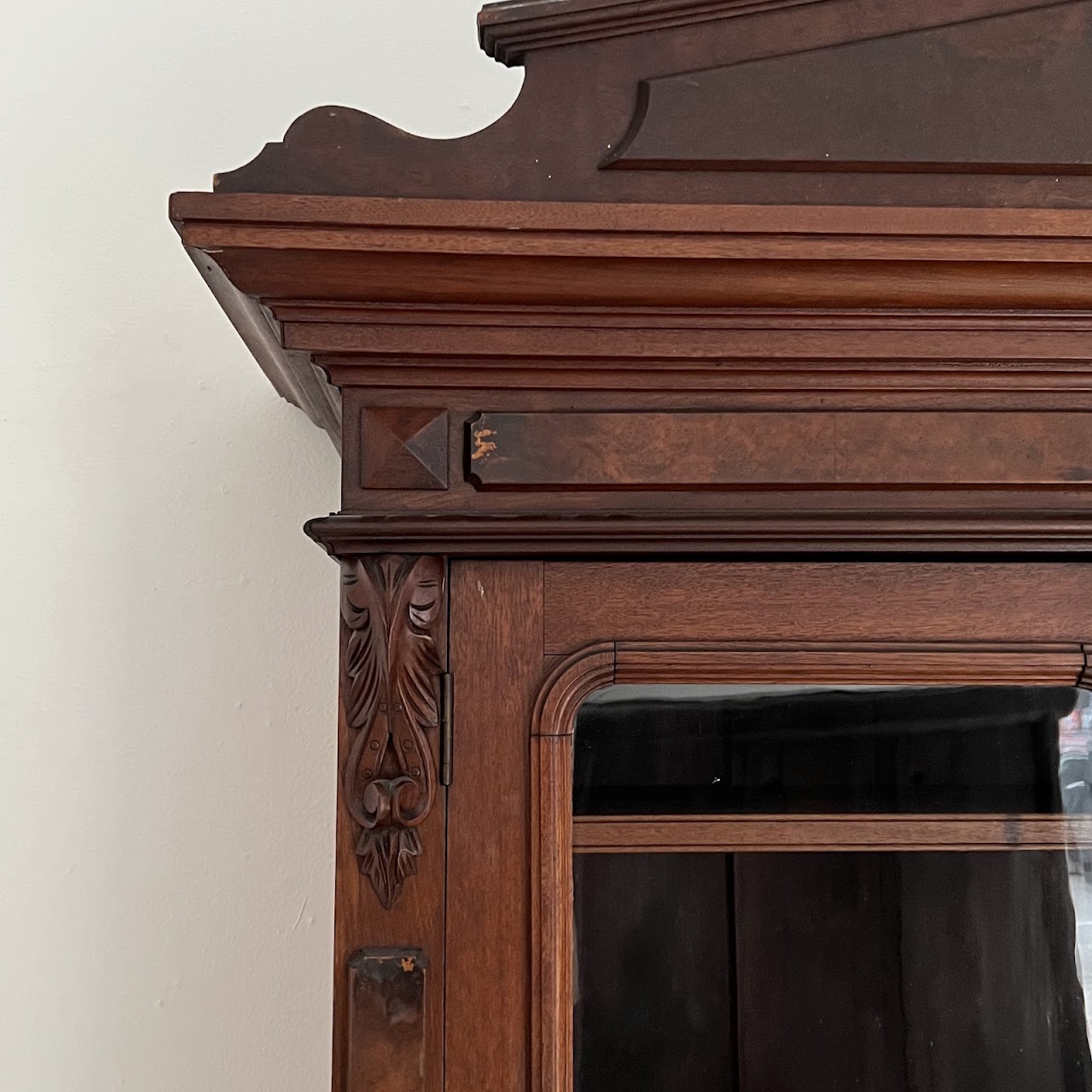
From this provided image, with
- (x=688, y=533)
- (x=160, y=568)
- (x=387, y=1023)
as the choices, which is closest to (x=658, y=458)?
(x=688, y=533)

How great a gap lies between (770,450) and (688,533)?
0.20 ft

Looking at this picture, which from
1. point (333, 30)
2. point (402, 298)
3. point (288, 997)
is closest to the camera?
point (402, 298)

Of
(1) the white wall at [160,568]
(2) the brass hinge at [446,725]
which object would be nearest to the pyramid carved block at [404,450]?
(2) the brass hinge at [446,725]

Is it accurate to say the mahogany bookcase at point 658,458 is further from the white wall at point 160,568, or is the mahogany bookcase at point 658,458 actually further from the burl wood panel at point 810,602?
the white wall at point 160,568

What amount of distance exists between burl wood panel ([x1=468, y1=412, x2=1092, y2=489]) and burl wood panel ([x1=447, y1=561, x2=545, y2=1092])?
0.19ft

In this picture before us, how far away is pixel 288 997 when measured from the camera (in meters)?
0.99

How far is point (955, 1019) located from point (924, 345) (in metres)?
0.35

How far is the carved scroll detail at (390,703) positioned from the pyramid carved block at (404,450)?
0.04m

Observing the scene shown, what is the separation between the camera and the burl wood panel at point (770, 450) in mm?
657

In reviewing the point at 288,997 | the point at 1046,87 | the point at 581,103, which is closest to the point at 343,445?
the point at 581,103

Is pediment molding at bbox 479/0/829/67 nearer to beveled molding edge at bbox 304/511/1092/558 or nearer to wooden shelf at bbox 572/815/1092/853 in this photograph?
beveled molding edge at bbox 304/511/1092/558

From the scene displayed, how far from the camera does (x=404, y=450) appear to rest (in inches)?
25.9

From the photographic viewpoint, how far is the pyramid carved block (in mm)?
659

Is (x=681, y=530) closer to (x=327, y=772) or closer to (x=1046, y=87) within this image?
(x=1046, y=87)
